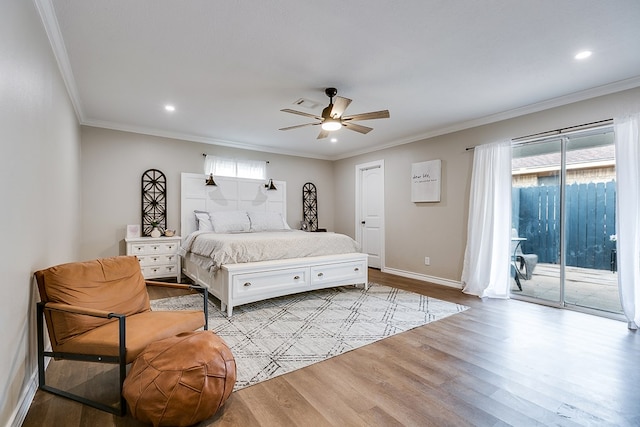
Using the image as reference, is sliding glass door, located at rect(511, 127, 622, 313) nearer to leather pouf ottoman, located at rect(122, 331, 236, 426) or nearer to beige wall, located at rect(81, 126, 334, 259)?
leather pouf ottoman, located at rect(122, 331, 236, 426)

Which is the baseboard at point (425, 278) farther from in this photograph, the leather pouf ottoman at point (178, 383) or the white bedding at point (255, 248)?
the leather pouf ottoman at point (178, 383)

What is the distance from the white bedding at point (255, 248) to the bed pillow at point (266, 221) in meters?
1.07

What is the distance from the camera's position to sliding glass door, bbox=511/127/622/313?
3.38 metres

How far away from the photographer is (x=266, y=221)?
530cm

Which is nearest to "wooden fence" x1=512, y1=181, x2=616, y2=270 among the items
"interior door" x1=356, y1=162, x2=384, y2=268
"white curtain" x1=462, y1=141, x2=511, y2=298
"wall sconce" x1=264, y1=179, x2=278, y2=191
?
"white curtain" x1=462, y1=141, x2=511, y2=298

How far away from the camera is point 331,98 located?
339 centimetres

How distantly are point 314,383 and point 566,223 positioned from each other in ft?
11.8

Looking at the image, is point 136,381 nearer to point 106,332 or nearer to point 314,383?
point 106,332

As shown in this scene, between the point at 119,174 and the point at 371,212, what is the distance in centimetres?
452

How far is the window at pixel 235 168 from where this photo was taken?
5418 millimetres

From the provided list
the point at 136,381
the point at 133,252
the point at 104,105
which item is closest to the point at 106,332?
the point at 136,381

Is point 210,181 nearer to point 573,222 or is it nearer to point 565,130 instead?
point 565,130

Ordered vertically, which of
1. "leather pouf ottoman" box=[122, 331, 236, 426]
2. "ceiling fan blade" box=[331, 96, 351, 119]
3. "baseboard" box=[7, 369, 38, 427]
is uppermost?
"ceiling fan blade" box=[331, 96, 351, 119]

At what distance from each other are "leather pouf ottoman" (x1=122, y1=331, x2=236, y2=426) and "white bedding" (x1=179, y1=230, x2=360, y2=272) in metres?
1.77
